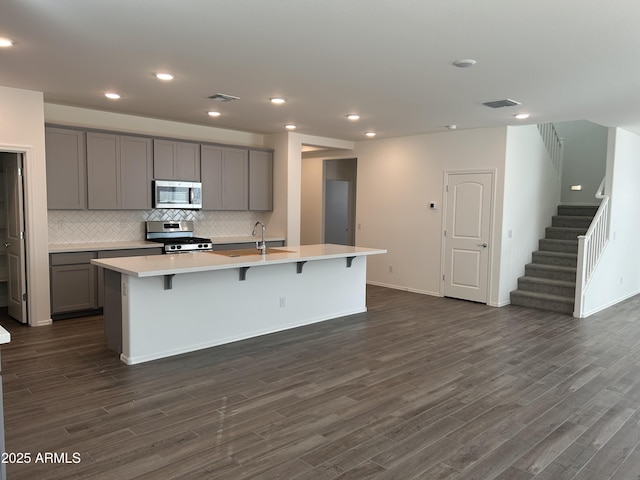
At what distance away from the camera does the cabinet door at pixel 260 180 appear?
772 centimetres

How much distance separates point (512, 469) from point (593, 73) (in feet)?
10.9

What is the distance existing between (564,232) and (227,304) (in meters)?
5.89

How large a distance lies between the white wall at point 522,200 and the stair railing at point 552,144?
0.15 metres

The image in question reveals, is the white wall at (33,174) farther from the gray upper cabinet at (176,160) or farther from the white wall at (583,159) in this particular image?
the white wall at (583,159)

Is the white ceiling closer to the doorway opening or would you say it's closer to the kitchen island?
the kitchen island

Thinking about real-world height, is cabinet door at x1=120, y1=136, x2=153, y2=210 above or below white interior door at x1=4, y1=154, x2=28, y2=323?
above

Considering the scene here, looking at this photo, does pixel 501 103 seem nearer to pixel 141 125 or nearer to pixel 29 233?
pixel 141 125

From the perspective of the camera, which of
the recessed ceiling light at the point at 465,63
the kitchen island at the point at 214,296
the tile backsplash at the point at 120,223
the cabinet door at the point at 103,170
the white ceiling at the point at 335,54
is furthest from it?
the tile backsplash at the point at 120,223

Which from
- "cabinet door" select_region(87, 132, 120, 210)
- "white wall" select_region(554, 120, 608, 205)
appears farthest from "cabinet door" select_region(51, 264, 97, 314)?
"white wall" select_region(554, 120, 608, 205)

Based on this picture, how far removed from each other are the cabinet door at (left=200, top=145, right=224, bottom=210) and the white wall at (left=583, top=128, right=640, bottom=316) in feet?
18.1

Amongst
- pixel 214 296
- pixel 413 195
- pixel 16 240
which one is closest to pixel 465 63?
pixel 214 296

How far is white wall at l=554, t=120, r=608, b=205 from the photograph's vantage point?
8.77m

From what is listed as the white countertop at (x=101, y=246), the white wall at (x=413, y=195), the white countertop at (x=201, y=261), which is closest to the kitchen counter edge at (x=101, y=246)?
the white countertop at (x=101, y=246)

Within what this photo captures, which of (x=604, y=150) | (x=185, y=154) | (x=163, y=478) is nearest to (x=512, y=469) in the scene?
(x=163, y=478)
